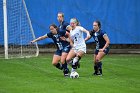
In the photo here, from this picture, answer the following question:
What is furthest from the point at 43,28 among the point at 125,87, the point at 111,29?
the point at 125,87

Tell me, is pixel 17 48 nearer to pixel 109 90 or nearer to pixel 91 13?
pixel 91 13

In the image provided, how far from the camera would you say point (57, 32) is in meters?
16.9

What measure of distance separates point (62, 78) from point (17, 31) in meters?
9.00

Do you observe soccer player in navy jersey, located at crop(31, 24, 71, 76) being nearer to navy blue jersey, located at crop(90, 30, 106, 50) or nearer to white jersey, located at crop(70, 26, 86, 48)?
white jersey, located at crop(70, 26, 86, 48)

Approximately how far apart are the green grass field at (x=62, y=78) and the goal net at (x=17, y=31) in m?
1.47

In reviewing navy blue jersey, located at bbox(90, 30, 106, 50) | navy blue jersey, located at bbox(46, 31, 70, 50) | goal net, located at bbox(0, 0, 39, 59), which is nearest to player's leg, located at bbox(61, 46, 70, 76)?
navy blue jersey, located at bbox(46, 31, 70, 50)

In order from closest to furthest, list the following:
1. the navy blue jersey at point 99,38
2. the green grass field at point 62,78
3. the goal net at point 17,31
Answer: the green grass field at point 62,78 < the navy blue jersey at point 99,38 < the goal net at point 17,31

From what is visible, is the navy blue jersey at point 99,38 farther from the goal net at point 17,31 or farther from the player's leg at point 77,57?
the goal net at point 17,31

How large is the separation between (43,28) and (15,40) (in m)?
1.99

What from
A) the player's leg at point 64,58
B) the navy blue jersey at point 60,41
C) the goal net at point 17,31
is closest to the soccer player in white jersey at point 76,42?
the player's leg at point 64,58

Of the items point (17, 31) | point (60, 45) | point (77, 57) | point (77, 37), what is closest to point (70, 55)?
point (77, 57)

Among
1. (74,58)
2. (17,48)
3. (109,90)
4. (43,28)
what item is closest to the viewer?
(109,90)

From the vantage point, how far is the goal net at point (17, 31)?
79.2 ft

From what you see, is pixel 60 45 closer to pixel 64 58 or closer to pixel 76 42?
pixel 64 58
